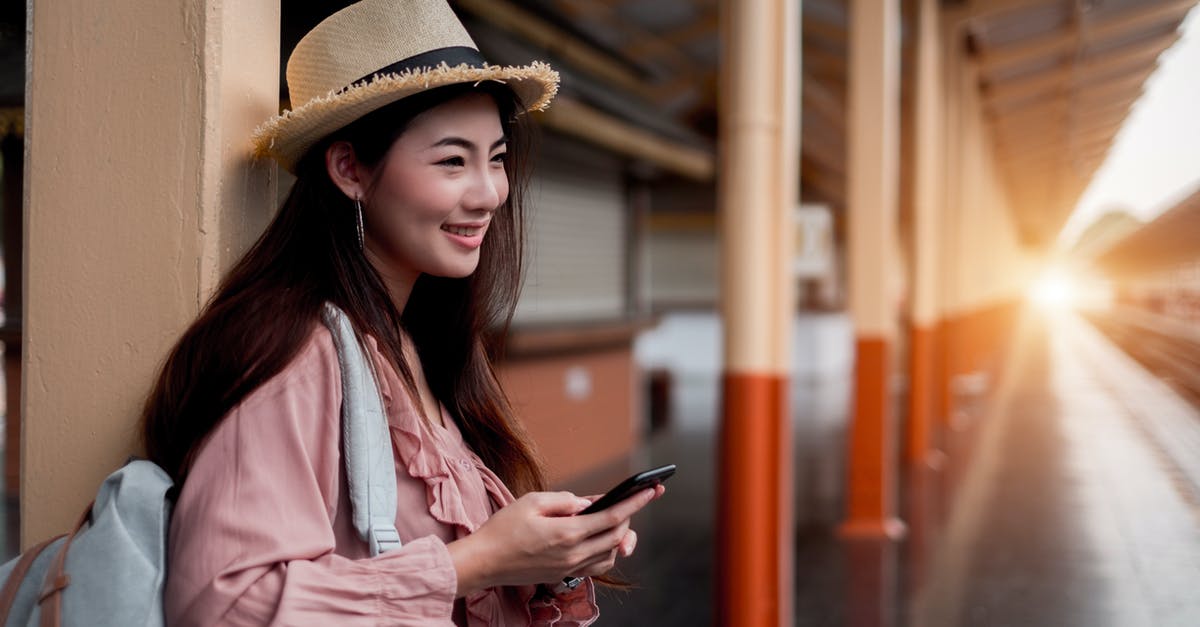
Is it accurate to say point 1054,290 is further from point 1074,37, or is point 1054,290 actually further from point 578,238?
point 578,238

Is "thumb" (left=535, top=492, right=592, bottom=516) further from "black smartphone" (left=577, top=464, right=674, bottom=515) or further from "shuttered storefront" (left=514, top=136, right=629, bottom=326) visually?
"shuttered storefront" (left=514, top=136, right=629, bottom=326)

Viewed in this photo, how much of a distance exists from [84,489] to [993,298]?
29.9m

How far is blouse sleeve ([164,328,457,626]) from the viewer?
138cm

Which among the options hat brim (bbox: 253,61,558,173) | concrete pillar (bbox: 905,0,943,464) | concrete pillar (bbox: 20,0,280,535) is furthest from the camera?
concrete pillar (bbox: 905,0,943,464)

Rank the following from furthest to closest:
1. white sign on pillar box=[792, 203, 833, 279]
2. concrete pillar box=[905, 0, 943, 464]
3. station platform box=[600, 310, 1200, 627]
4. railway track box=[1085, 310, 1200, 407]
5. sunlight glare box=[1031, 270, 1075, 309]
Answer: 1. sunlight glare box=[1031, 270, 1075, 309]
2. railway track box=[1085, 310, 1200, 407]
3. concrete pillar box=[905, 0, 943, 464]
4. white sign on pillar box=[792, 203, 833, 279]
5. station platform box=[600, 310, 1200, 627]

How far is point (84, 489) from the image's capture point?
1.86 meters

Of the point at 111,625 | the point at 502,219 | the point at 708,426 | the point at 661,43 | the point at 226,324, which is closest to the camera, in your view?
the point at 111,625

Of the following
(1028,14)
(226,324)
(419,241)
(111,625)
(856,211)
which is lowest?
(111,625)

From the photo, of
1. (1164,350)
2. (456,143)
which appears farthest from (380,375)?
(1164,350)

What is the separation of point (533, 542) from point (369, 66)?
69 cm

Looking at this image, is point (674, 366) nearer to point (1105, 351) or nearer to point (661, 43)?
point (661, 43)

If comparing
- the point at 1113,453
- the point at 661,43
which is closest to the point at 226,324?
the point at 1113,453

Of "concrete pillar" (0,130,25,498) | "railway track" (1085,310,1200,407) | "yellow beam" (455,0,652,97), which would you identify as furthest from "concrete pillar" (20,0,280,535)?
"railway track" (1085,310,1200,407)

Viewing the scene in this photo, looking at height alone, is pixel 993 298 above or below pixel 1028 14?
below
